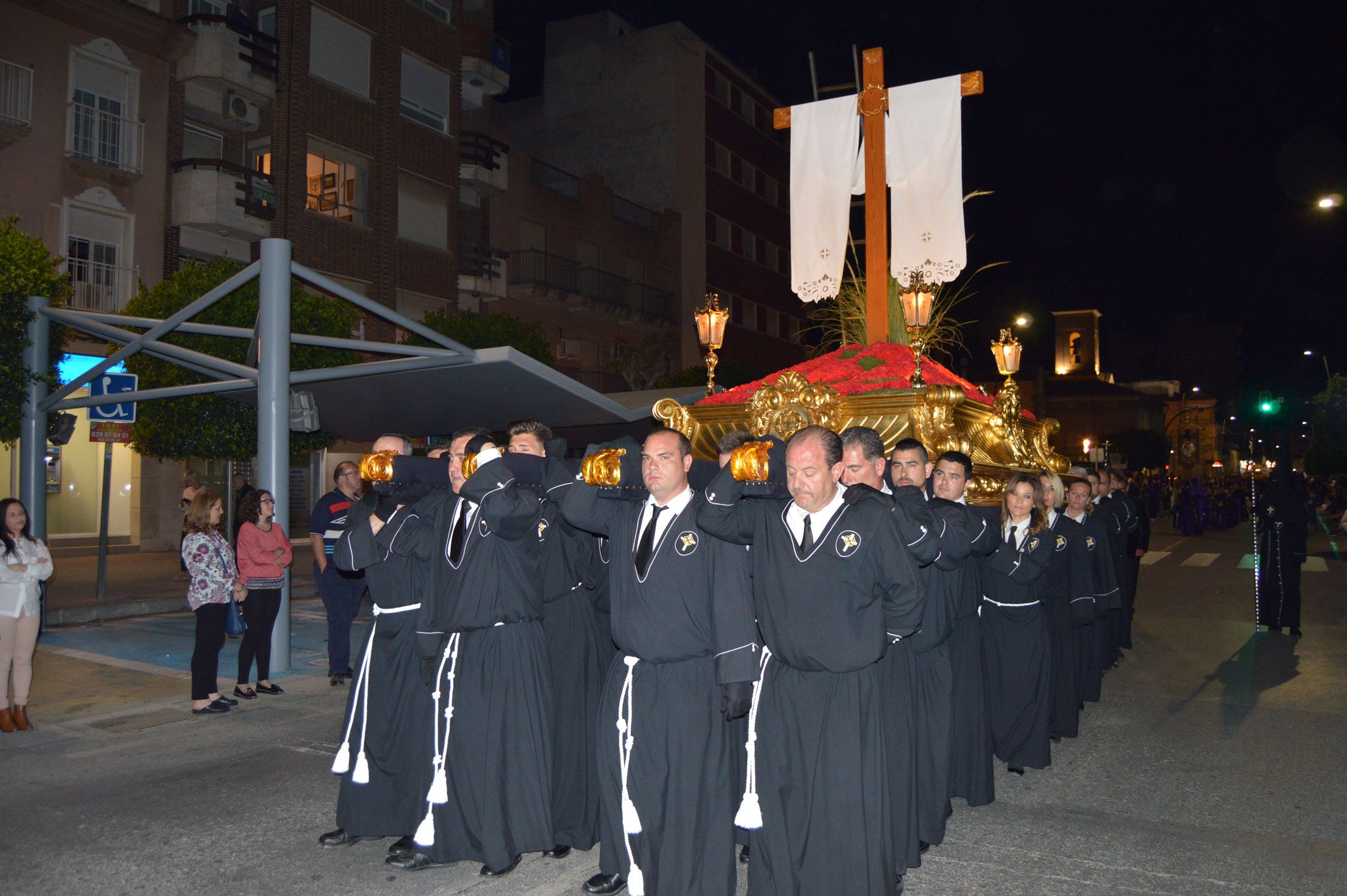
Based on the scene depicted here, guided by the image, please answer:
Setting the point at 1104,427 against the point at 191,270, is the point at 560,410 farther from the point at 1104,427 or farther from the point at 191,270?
the point at 1104,427

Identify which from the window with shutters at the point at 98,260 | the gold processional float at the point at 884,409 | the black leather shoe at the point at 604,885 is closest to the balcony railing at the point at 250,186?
the window with shutters at the point at 98,260

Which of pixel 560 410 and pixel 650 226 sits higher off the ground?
pixel 650 226

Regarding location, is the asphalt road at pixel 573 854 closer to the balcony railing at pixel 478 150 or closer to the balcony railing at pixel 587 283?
the balcony railing at pixel 478 150

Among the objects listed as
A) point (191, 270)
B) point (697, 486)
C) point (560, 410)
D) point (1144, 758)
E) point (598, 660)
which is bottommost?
point (1144, 758)

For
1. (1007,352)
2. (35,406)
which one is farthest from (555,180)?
(1007,352)

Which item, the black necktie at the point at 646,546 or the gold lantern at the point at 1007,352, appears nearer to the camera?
the black necktie at the point at 646,546

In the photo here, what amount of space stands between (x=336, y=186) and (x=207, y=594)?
1853cm

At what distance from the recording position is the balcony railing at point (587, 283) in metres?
29.2

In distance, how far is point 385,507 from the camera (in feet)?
16.5

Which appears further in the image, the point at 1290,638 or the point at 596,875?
the point at 1290,638

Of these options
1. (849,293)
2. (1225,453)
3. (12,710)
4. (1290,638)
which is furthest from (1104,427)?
(12,710)

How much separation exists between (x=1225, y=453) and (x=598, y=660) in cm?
11318

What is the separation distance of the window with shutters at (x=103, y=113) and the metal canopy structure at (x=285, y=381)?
9.64m

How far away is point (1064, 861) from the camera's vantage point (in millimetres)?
4562
